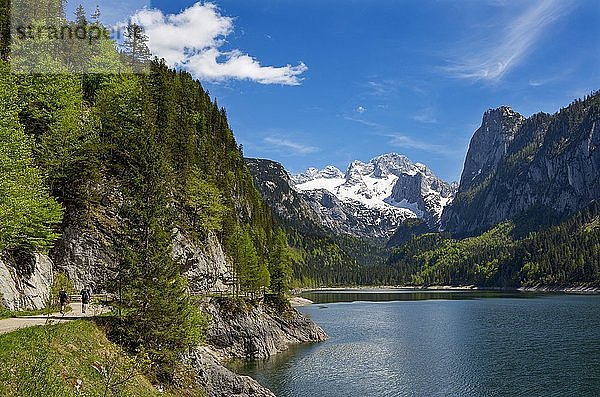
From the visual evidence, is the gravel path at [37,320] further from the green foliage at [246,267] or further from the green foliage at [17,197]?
the green foliage at [246,267]

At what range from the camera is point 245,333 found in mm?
77062

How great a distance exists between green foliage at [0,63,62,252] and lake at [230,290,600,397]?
106 ft

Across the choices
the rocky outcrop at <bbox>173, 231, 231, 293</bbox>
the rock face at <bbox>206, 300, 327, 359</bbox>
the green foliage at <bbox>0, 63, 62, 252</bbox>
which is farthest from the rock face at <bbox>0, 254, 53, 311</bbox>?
the rocky outcrop at <bbox>173, 231, 231, 293</bbox>

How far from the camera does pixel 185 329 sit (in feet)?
131

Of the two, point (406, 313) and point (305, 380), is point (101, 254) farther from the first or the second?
point (406, 313)

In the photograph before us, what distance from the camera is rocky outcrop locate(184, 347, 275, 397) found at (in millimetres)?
45125

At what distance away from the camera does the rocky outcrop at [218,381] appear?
4512 centimetres

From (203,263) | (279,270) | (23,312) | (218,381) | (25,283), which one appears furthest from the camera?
(279,270)

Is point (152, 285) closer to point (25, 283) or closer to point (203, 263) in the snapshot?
point (25, 283)

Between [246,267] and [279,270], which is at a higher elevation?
[246,267]

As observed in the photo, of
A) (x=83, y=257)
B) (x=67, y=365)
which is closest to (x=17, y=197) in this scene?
(x=67, y=365)

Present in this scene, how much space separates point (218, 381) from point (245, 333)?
30.7m

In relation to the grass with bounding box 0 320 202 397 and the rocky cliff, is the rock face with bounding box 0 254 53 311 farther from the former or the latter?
the rocky cliff

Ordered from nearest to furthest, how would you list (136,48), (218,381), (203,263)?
(218,381), (203,263), (136,48)
